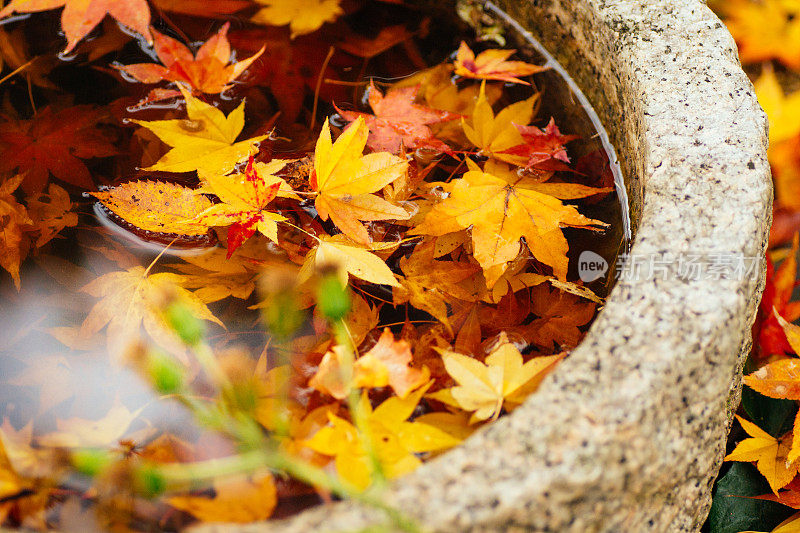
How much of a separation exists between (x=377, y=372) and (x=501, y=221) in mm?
420

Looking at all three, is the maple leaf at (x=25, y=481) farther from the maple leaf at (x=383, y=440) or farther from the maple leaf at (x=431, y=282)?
the maple leaf at (x=431, y=282)

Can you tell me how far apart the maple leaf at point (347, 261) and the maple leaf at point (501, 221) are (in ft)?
0.40

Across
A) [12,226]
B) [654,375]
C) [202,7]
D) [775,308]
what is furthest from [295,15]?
[775,308]

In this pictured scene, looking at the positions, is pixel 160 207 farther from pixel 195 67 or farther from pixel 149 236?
pixel 195 67

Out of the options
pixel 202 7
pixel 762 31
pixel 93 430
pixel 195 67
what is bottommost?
pixel 93 430

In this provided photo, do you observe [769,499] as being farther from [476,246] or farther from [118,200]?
[118,200]

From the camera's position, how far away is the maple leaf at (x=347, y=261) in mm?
1153

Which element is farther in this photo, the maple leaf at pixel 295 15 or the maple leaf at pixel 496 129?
the maple leaf at pixel 295 15

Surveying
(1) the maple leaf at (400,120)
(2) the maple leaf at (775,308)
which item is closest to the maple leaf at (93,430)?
(1) the maple leaf at (400,120)

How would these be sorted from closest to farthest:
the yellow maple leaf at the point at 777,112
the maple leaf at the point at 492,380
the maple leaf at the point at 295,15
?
1. the maple leaf at the point at 492,380
2. the maple leaf at the point at 295,15
3. the yellow maple leaf at the point at 777,112

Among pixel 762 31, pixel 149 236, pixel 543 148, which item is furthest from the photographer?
pixel 762 31

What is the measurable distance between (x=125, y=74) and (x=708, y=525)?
181 centimetres

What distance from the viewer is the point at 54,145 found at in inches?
55.3

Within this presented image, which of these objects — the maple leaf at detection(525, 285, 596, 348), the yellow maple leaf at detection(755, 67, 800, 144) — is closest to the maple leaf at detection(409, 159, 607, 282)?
the maple leaf at detection(525, 285, 596, 348)
